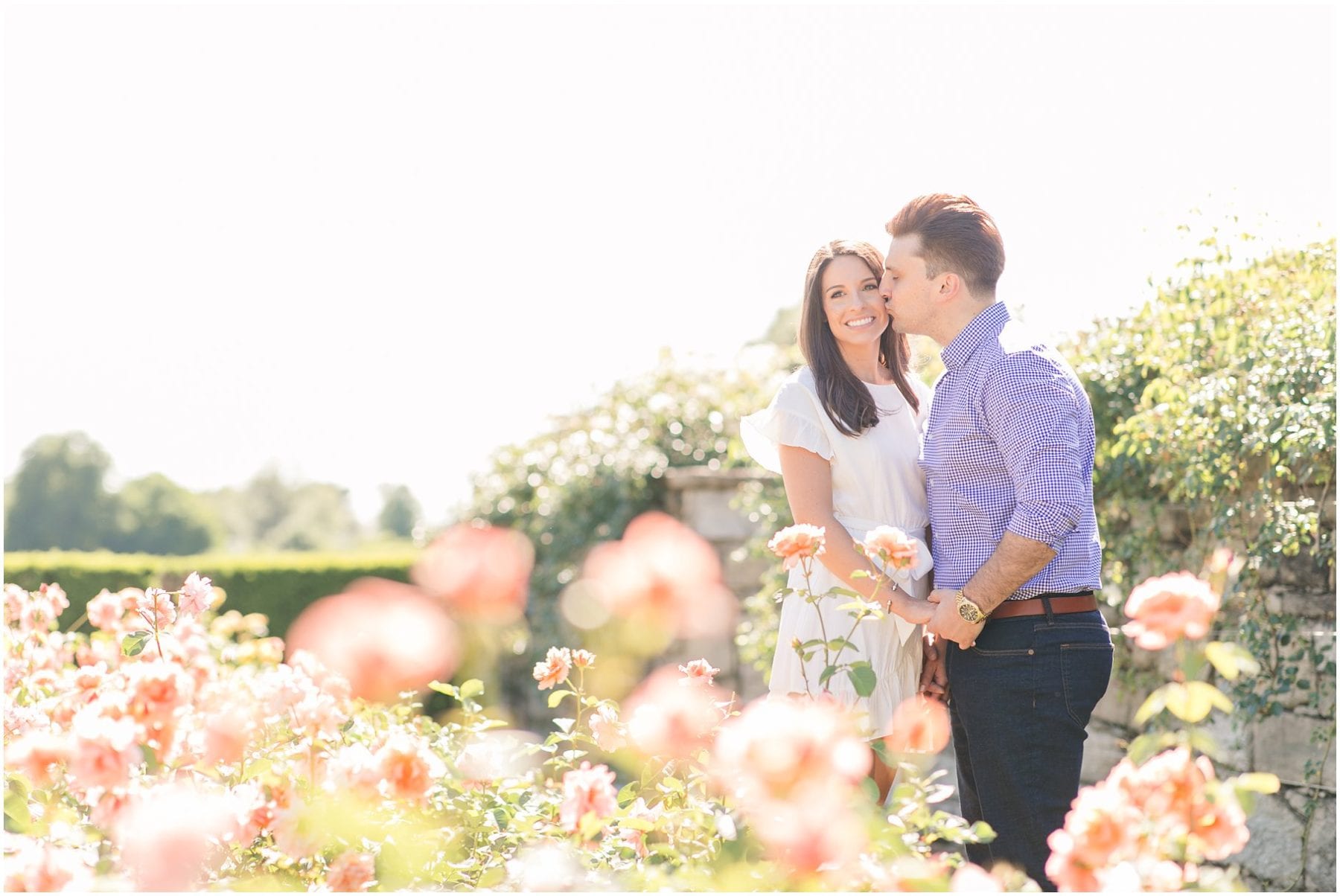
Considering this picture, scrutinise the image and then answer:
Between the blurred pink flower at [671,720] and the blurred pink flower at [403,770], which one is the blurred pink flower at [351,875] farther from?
the blurred pink flower at [671,720]

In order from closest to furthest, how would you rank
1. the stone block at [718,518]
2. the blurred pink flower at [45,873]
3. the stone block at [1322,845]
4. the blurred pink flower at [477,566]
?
the blurred pink flower at [45,873] < the stone block at [1322,845] < the blurred pink flower at [477,566] < the stone block at [718,518]

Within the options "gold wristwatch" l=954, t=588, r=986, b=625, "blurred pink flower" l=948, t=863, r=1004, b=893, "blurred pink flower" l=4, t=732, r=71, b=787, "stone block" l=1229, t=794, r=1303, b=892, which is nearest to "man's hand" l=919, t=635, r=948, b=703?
"gold wristwatch" l=954, t=588, r=986, b=625

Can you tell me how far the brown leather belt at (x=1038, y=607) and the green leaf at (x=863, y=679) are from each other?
0.57 metres

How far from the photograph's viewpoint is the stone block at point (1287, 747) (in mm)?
3652

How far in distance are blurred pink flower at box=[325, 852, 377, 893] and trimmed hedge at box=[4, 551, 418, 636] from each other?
7620 millimetres

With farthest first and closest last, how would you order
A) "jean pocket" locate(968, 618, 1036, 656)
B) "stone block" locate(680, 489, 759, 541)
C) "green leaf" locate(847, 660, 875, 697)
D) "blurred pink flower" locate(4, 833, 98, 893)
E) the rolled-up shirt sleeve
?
"stone block" locate(680, 489, 759, 541) < "jean pocket" locate(968, 618, 1036, 656) < the rolled-up shirt sleeve < "green leaf" locate(847, 660, 875, 697) < "blurred pink flower" locate(4, 833, 98, 893)

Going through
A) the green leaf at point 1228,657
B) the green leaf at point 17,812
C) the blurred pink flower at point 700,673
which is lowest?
the green leaf at point 17,812

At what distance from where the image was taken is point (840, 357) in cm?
270

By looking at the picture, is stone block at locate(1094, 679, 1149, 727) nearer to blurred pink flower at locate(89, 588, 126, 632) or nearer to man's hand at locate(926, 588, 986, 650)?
man's hand at locate(926, 588, 986, 650)

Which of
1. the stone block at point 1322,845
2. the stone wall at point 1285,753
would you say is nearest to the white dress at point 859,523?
the stone wall at point 1285,753

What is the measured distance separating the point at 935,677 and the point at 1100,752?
219 cm

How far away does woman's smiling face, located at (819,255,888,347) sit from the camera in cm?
267

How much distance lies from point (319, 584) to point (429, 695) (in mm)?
2190

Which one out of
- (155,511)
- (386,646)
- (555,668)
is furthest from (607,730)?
(155,511)
